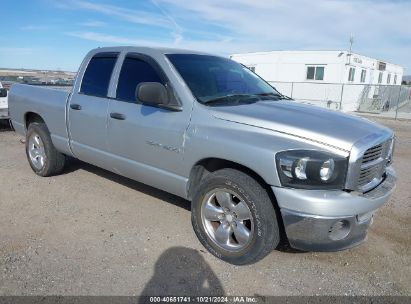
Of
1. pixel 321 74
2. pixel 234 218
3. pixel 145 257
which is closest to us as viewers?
pixel 234 218

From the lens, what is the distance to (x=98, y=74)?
4.88 m

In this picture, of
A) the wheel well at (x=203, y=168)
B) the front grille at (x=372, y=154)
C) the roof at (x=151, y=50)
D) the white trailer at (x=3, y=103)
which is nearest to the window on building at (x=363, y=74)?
the white trailer at (x=3, y=103)

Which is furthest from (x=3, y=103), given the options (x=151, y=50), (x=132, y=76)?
(x=151, y=50)

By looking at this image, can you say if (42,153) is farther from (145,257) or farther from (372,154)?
(372,154)

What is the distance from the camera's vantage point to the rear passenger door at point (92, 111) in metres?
4.64

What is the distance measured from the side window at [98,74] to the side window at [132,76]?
0.25 meters

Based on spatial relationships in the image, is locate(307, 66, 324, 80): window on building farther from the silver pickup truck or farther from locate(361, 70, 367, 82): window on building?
the silver pickup truck

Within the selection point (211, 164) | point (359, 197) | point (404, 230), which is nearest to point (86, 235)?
point (211, 164)

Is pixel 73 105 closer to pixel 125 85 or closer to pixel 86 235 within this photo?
pixel 125 85

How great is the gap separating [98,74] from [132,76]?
2.32ft

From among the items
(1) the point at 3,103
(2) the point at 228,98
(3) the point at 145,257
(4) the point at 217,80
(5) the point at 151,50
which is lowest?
(3) the point at 145,257

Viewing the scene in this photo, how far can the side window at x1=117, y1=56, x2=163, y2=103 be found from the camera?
13.9 ft

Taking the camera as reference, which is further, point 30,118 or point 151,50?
point 30,118

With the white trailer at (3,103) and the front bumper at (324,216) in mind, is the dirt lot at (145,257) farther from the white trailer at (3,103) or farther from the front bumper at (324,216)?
the white trailer at (3,103)
